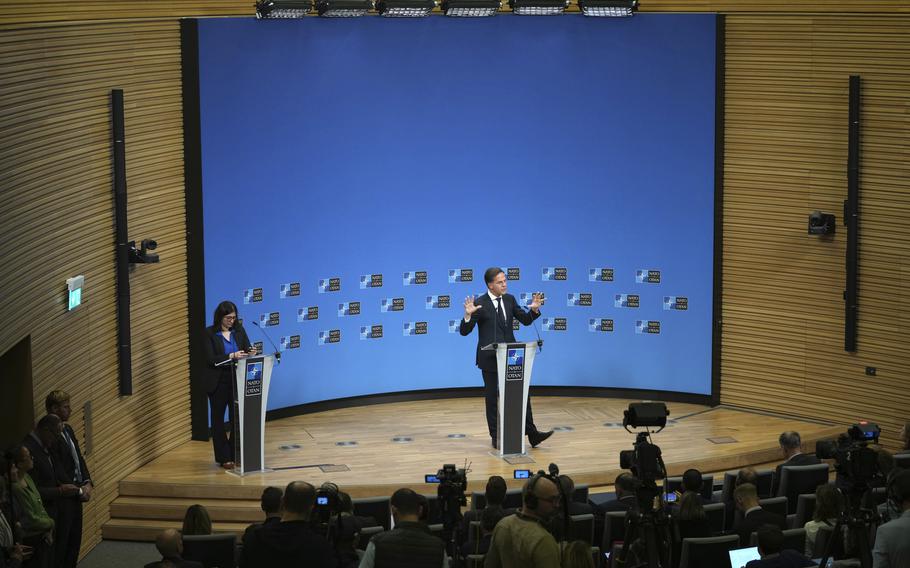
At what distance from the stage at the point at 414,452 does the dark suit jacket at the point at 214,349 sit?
29.6 inches

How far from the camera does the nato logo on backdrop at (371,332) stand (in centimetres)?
1355

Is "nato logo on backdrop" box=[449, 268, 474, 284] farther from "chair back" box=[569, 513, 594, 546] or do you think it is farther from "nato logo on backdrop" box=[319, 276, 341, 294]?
"chair back" box=[569, 513, 594, 546]

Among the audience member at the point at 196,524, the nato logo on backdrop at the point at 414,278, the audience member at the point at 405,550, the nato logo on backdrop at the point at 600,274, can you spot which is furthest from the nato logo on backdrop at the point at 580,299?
the audience member at the point at 405,550

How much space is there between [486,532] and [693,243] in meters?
6.86

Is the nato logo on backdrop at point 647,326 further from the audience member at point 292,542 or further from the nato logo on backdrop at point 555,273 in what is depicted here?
the audience member at point 292,542

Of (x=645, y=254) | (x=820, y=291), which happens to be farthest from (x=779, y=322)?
(x=645, y=254)

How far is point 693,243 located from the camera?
44.1ft

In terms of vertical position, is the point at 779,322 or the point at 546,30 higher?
the point at 546,30

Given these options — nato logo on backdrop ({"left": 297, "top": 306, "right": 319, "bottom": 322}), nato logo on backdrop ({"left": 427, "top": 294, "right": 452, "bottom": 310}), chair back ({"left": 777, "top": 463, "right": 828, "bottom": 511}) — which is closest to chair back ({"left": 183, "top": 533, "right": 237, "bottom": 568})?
chair back ({"left": 777, "top": 463, "right": 828, "bottom": 511})

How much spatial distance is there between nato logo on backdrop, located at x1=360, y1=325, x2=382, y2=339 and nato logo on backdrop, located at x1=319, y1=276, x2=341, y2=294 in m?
0.55

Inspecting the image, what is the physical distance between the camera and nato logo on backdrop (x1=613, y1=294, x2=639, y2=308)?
13.7 m

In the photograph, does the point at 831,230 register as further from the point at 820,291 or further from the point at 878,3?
the point at 878,3

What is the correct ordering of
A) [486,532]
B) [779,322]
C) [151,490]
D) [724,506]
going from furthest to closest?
[779,322] → [151,490] → [724,506] → [486,532]

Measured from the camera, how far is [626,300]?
13727 millimetres
